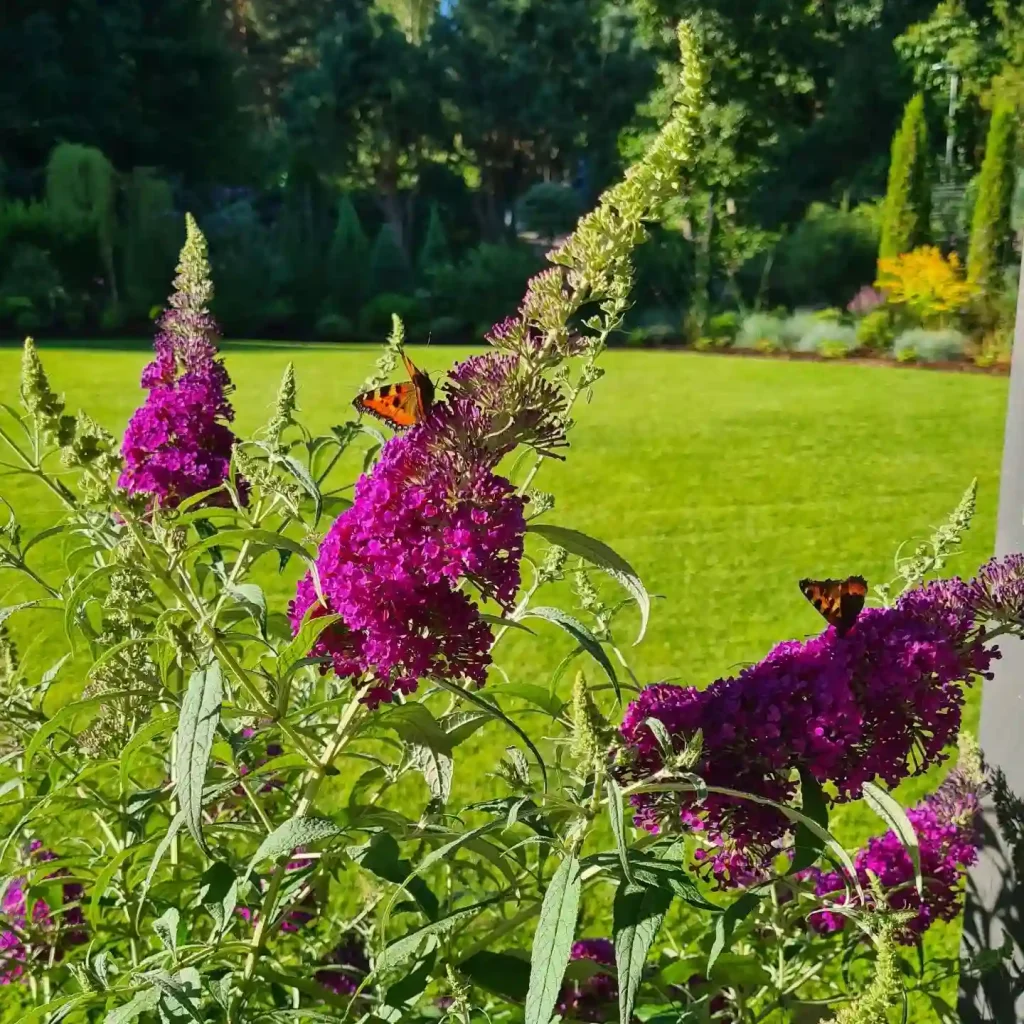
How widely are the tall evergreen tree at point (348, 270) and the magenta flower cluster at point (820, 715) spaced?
10545 mm

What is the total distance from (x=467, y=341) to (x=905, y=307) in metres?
4.14

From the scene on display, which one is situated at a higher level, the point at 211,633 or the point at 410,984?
the point at 211,633

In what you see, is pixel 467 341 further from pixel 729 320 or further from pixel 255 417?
pixel 255 417

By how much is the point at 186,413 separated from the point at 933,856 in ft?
2.92

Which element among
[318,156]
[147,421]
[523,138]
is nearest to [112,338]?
[318,156]

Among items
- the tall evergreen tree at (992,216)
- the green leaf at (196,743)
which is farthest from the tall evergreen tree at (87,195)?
the green leaf at (196,743)

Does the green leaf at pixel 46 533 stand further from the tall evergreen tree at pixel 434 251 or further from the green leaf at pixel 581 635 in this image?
the tall evergreen tree at pixel 434 251

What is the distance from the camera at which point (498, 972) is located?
0.89m

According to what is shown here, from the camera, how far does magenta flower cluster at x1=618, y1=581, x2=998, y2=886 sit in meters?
0.77

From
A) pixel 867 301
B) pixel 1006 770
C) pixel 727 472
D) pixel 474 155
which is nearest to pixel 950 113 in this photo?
pixel 867 301

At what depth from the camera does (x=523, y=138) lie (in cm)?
1389

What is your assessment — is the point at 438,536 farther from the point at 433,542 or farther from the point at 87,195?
the point at 87,195

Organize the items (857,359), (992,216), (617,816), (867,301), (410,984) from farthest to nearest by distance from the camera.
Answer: (867,301), (992,216), (857,359), (410,984), (617,816)

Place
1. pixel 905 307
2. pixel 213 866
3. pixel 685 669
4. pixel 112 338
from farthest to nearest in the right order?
pixel 905 307 < pixel 112 338 < pixel 685 669 < pixel 213 866
